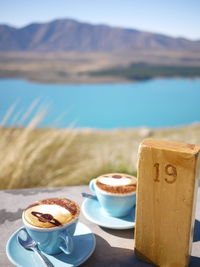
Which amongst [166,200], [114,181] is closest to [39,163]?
[114,181]

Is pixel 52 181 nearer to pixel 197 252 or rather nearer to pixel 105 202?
pixel 105 202

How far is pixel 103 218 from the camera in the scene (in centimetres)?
77

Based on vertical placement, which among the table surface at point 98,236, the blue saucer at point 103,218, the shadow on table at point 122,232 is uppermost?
the blue saucer at point 103,218

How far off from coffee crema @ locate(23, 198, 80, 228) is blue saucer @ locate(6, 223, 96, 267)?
71mm

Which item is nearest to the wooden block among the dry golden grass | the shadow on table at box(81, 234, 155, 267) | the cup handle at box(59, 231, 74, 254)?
the shadow on table at box(81, 234, 155, 267)

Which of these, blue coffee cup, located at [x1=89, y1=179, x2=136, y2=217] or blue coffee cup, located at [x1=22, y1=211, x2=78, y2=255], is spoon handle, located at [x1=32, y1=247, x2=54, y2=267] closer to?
blue coffee cup, located at [x1=22, y1=211, x2=78, y2=255]

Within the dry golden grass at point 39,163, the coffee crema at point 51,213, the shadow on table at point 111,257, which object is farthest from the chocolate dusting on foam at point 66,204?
the dry golden grass at point 39,163

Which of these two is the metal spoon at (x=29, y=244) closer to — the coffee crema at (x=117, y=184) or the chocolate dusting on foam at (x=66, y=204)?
the chocolate dusting on foam at (x=66, y=204)

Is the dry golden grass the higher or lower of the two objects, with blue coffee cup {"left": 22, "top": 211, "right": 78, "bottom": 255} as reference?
lower

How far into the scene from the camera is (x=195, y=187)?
1.88ft

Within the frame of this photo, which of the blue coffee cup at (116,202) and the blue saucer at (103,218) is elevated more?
the blue coffee cup at (116,202)

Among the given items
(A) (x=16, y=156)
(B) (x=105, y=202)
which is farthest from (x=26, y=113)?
(B) (x=105, y=202)

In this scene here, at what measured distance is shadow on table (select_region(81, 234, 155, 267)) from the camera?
0.62 metres

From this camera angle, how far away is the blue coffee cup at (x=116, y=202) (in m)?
0.74
